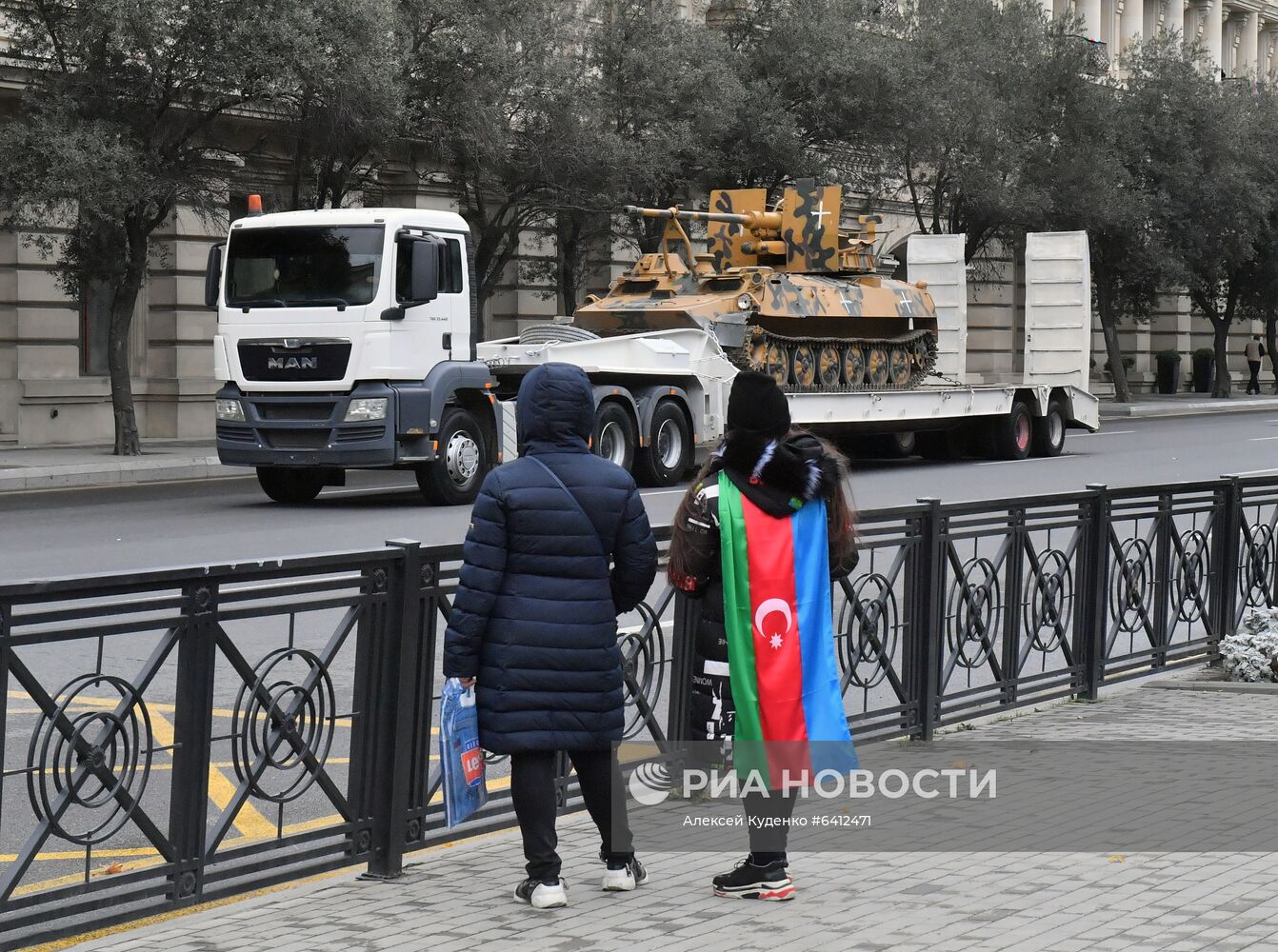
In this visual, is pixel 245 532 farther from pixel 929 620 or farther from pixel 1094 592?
pixel 929 620

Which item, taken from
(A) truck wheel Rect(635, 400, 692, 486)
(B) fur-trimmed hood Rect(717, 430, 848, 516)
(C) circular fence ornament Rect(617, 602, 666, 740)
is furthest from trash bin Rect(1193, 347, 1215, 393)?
(B) fur-trimmed hood Rect(717, 430, 848, 516)

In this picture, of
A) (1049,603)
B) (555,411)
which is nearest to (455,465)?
(1049,603)

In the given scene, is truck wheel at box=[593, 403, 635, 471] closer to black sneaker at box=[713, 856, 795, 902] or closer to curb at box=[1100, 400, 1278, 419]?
black sneaker at box=[713, 856, 795, 902]

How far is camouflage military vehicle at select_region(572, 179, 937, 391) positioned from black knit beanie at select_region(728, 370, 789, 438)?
17.8 meters

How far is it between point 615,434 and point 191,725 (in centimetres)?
1481

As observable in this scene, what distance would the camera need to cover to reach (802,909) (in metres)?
5.43

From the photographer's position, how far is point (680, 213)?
2569cm

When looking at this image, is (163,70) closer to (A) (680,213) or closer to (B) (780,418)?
(A) (680,213)

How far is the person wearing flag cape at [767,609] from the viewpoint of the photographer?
555 cm

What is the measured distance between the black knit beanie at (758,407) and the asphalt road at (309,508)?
14.6 ft

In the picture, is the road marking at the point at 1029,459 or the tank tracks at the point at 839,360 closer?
the tank tracks at the point at 839,360

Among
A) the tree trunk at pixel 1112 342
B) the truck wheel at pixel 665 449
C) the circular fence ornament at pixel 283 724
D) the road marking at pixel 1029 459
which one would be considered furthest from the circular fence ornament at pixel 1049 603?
the tree trunk at pixel 1112 342

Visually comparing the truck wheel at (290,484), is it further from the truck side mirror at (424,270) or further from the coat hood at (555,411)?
the coat hood at (555,411)

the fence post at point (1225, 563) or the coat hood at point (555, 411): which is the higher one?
the coat hood at point (555, 411)
